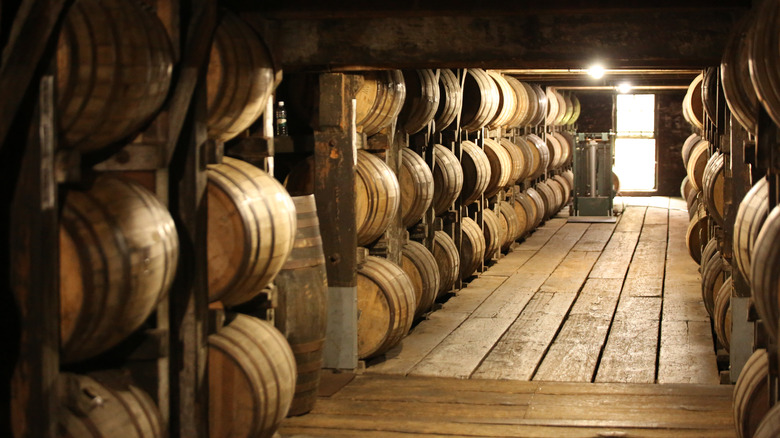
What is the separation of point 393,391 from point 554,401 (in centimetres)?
101

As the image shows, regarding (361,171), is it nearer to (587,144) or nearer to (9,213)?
(9,213)

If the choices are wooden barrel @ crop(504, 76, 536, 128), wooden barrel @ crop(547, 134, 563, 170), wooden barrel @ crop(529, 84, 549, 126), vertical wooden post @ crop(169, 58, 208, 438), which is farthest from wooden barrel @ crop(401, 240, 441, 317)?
wooden barrel @ crop(547, 134, 563, 170)

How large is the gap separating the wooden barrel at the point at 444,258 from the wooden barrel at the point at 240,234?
15.6 feet

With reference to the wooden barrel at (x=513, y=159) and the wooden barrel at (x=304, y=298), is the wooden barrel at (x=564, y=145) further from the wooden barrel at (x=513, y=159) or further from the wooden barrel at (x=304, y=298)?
the wooden barrel at (x=304, y=298)

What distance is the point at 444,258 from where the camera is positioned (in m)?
9.39

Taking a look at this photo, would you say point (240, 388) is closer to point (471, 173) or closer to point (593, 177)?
point (471, 173)

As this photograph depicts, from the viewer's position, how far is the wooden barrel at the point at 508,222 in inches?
513

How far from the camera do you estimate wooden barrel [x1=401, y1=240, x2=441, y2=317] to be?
8.16m

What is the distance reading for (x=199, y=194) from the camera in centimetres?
437

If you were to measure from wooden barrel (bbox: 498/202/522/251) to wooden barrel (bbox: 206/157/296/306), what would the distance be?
8278mm

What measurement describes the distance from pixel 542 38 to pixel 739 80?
112 centimetres

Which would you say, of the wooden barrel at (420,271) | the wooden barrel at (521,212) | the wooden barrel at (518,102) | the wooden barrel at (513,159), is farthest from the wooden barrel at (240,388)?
the wooden barrel at (521,212)

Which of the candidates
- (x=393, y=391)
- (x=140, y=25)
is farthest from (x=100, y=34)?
(x=393, y=391)

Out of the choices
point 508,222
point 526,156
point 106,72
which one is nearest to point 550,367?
point 106,72
